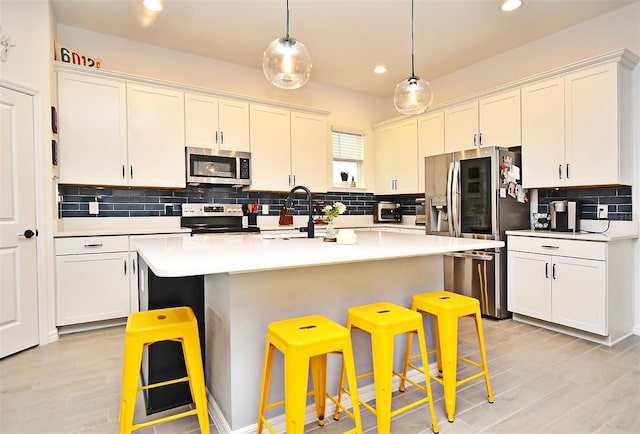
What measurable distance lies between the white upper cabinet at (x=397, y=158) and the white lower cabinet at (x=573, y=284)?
5.76ft

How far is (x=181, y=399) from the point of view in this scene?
2029 mm

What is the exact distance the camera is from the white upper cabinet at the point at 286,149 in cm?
438

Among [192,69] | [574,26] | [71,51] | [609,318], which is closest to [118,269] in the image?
[71,51]

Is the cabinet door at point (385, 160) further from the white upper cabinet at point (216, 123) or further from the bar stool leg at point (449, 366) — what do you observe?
the bar stool leg at point (449, 366)

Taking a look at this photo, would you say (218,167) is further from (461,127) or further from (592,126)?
(592,126)

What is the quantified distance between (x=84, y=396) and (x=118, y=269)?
1431mm

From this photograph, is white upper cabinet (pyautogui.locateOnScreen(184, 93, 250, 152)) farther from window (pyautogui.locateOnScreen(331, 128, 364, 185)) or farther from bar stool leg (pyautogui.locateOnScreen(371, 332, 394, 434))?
bar stool leg (pyautogui.locateOnScreen(371, 332, 394, 434))

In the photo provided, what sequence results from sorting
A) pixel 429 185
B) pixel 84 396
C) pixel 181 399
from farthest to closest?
1. pixel 429 185
2. pixel 84 396
3. pixel 181 399

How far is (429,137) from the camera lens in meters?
4.65

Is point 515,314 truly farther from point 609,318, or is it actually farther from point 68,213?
point 68,213

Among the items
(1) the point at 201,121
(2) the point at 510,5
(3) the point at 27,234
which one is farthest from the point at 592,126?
(3) the point at 27,234

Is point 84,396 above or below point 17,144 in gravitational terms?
below

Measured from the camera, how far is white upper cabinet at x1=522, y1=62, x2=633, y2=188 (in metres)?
3.03

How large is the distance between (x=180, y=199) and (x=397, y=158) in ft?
9.57
